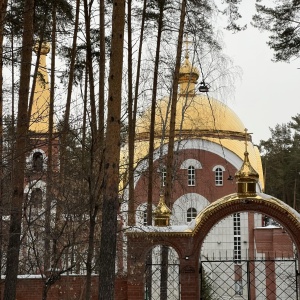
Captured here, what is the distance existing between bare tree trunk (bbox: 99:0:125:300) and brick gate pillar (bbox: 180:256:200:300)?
303 centimetres

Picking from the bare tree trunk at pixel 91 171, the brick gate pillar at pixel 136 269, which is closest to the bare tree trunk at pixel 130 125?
the bare tree trunk at pixel 91 171

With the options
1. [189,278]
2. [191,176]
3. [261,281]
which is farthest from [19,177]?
[191,176]

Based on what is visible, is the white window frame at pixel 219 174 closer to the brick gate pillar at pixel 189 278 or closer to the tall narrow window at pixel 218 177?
the tall narrow window at pixel 218 177

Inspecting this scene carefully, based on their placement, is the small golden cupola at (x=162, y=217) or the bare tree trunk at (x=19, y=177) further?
the small golden cupola at (x=162, y=217)

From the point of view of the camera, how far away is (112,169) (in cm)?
976

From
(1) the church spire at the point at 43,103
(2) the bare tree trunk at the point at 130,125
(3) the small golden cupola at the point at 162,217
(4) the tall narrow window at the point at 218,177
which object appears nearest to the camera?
(1) the church spire at the point at 43,103

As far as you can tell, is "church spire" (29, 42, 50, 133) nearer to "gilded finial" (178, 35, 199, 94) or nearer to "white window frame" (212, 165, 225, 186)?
"gilded finial" (178, 35, 199, 94)

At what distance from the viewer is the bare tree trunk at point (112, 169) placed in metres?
9.61

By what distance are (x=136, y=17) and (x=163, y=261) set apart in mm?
5416

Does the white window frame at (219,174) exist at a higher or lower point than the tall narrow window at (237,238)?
higher

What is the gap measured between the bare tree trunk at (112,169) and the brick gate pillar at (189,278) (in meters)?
3.03

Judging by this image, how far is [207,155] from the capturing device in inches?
1189

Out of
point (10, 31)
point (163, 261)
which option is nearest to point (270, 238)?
point (163, 261)

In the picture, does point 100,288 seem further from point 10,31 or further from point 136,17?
point 136,17
